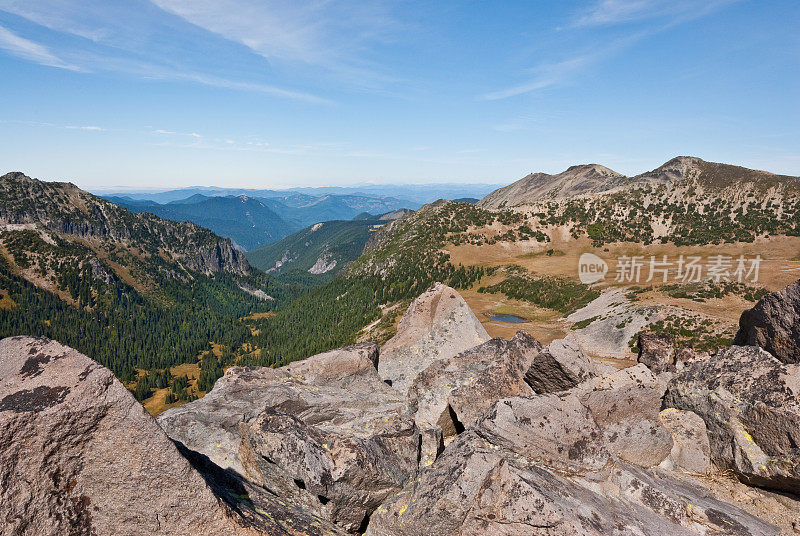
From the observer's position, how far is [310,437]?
34.4 ft

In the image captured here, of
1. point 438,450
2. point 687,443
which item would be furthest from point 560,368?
point 438,450

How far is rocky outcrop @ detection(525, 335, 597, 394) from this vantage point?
1407 centimetres

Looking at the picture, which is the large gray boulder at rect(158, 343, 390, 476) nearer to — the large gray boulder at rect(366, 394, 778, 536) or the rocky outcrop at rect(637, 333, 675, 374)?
the large gray boulder at rect(366, 394, 778, 536)

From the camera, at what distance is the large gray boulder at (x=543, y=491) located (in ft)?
26.0

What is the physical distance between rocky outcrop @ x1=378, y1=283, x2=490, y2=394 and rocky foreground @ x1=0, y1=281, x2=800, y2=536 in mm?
4845

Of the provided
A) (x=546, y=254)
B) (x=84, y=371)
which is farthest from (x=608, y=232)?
(x=84, y=371)

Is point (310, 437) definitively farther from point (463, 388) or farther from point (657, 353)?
point (657, 353)

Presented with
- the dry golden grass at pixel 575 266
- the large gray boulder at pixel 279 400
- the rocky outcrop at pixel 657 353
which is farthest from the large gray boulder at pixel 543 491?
the dry golden grass at pixel 575 266

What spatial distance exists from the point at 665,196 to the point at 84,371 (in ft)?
616

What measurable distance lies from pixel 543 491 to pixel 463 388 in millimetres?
6069

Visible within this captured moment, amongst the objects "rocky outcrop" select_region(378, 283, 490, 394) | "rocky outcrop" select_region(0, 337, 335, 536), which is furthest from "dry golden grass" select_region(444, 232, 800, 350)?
"rocky outcrop" select_region(0, 337, 335, 536)

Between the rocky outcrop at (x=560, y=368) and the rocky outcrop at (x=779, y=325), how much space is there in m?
7.69

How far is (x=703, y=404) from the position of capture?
12750 mm

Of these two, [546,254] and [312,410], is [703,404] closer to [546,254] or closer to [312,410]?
[312,410]
